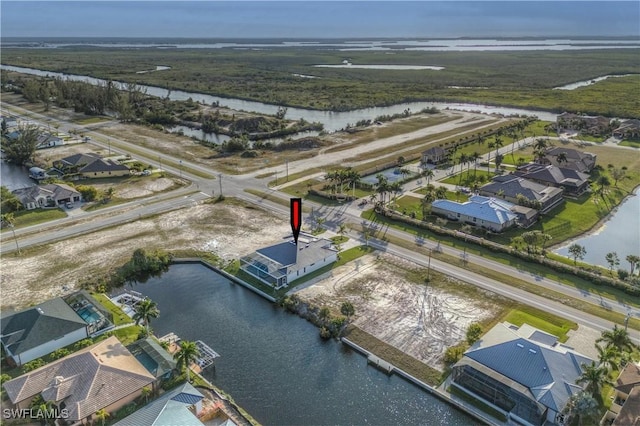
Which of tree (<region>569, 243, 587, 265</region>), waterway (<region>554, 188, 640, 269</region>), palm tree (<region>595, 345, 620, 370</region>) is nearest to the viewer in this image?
palm tree (<region>595, 345, 620, 370</region>)

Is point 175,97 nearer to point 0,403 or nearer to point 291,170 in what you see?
point 291,170

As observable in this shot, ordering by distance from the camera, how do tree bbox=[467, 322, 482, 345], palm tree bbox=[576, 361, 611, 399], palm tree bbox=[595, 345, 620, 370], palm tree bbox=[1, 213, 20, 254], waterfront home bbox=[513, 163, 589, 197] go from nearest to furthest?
palm tree bbox=[576, 361, 611, 399] < palm tree bbox=[595, 345, 620, 370] < tree bbox=[467, 322, 482, 345] < palm tree bbox=[1, 213, 20, 254] < waterfront home bbox=[513, 163, 589, 197]

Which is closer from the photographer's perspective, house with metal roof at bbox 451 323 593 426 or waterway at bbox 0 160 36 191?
house with metal roof at bbox 451 323 593 426

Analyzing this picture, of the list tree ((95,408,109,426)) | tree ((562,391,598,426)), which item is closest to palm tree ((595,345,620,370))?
tree ((562,391,598,426))

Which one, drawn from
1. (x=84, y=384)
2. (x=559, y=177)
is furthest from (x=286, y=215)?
(x=559, y=177)

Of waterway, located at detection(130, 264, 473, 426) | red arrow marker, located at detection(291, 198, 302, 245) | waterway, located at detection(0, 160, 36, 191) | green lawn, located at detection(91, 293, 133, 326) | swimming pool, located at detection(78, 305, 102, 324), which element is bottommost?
waterway, located at detection(0, 160, 36, 191)

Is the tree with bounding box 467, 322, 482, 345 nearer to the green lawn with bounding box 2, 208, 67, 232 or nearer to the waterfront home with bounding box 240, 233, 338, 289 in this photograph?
the waterfront home with bounding box 240, 233, 338, 289

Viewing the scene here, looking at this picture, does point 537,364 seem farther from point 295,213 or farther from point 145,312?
point 145,312
